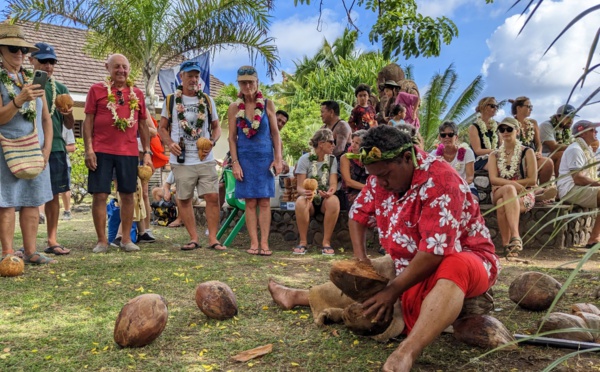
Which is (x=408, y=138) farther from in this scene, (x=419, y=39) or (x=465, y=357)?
(x=419, y=39)

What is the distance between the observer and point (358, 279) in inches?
111

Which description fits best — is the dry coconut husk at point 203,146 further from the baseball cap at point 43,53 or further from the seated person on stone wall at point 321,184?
the baseball cap at point 43,53

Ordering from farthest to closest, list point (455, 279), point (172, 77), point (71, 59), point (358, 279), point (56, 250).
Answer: point (71, 59), point (172, 77), point (56, 250), point (358, 279), point (455, 279)

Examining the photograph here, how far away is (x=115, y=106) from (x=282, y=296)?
11.2ft

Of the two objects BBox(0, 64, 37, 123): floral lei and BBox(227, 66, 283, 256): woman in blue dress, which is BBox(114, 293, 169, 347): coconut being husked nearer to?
BBox(0, 64, 37, 123): floral lei

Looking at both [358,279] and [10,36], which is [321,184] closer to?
[10,36]

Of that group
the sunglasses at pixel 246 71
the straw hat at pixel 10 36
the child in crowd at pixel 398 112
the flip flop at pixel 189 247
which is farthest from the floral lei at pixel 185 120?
the child in crowd at pixel 398 112

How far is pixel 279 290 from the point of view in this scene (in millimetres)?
3842

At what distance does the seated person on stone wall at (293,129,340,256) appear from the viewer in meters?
6.89

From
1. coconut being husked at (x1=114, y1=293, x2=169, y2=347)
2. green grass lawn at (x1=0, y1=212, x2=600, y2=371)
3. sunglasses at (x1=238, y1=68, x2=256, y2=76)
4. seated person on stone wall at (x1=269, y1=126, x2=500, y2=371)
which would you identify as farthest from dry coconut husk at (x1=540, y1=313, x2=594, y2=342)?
sunglasses at (x1=238, y1=68, x2=256, y2=76)

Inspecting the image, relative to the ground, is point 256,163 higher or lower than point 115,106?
lower

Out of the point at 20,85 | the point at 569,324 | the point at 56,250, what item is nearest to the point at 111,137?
the point at 20,85

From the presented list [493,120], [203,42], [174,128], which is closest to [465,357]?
[174,128]

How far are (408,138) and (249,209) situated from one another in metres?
3.86
